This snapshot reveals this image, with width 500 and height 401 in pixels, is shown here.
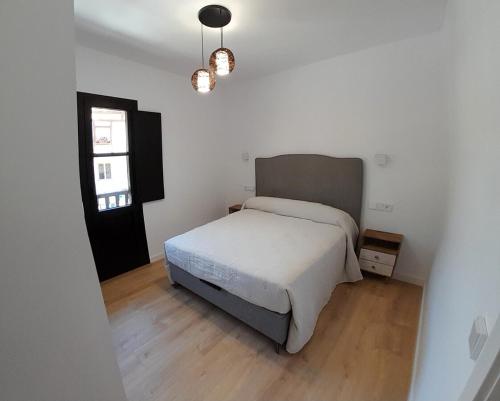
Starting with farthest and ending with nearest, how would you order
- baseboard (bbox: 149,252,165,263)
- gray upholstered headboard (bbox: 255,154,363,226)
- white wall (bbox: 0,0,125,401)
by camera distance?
baseboard (bbox: 149,252,165,263)
gray upholstered headboard (bbox: 255,154,363,226)
white wall (bbox: 0,0,125,401)

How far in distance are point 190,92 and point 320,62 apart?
1.85m

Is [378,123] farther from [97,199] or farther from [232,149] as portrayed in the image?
[97,199]

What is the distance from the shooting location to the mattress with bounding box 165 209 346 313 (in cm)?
169

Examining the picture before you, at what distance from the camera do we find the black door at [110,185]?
2473 mm

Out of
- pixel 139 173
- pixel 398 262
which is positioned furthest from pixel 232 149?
pixel 398 262

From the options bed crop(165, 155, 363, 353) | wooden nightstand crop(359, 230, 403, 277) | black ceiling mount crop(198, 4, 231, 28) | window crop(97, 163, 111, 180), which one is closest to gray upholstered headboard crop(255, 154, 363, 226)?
bed crop(165, 155, 363, 353)

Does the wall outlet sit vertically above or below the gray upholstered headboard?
below

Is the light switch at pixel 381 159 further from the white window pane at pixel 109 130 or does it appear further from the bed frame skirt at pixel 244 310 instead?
the white window pane at pixel 109 130

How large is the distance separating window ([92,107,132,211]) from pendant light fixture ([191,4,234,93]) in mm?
1430

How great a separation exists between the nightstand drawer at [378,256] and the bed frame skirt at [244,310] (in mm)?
1425

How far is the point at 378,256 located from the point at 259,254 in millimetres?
1467

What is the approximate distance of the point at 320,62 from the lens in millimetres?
2887

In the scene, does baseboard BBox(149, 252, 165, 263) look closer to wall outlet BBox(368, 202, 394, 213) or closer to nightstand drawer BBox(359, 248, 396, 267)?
nightstand drawer BBox(359, 248, 396, 267)

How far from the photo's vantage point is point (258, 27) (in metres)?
2.04
